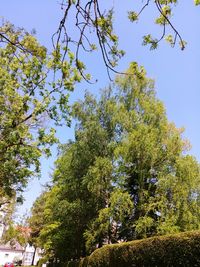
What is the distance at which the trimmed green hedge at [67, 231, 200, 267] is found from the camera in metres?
10.6

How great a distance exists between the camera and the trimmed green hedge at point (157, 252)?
416 inches

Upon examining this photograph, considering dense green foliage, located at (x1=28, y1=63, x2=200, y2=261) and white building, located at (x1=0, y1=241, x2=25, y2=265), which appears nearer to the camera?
dense green foliage, located at (x1=28, y1=63, x2=200, y2=261)

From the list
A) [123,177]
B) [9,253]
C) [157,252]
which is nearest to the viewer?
[157,252]

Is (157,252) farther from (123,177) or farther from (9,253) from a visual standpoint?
(9,253)

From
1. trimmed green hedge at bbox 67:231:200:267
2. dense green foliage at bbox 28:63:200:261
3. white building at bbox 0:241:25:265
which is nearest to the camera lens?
trimmed green hedge at bbox 67:231:200:267

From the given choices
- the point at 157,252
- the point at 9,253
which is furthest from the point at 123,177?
the point at 9,253

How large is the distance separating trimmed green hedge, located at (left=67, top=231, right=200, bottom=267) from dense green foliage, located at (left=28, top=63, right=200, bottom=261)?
19.6ft

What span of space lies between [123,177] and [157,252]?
12.1 m

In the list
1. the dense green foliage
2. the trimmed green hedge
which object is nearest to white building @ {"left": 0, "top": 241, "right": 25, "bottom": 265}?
the dense green foliage

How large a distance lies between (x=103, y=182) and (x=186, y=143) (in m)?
9.03

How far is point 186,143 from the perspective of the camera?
2928cm

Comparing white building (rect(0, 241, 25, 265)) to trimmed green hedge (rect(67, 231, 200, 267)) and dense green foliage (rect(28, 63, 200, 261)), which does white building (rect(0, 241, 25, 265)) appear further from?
trimmed green hedge (rect(67, 231, 200, 267))

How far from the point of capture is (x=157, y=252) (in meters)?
12.5

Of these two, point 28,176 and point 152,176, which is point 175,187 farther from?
point 28,176
